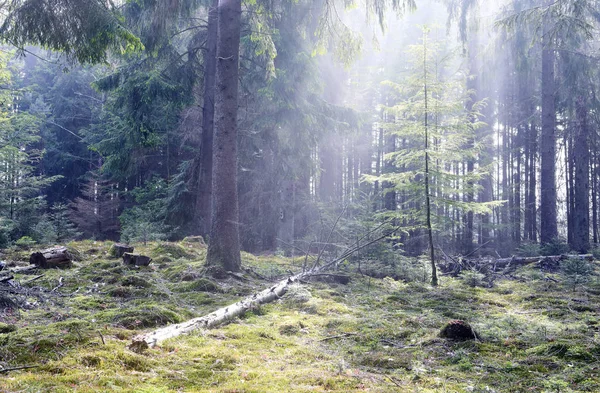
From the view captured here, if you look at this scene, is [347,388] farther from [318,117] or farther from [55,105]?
[55,105]

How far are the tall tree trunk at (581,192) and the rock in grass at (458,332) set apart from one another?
1127 centimetres

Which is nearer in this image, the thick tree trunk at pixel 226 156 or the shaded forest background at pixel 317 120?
the thick tree trunk at pixel 226 156

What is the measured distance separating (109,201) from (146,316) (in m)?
19.8

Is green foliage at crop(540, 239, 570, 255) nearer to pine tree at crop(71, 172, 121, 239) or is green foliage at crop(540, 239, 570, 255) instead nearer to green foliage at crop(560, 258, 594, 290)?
green foliage at crop(560, 258, 594, 290)

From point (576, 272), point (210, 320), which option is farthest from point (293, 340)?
point (576, 272)

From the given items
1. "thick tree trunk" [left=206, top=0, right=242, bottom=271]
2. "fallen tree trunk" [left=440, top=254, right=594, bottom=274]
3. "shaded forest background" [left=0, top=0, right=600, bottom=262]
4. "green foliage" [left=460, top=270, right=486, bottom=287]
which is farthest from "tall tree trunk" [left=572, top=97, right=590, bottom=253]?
"thick tree trunk" [left=206, top=0, right=242, bottom=271]

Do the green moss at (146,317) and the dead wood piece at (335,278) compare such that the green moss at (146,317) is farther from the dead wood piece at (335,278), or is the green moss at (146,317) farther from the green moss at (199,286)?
the dead wood piece at (335,278)

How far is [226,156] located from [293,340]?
4725 millimetres

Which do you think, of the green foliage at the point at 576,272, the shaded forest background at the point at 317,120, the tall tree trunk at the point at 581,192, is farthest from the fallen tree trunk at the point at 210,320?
the tall tree trunk at the point at 581,192

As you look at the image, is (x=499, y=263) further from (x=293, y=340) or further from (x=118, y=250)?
(x=118, y=250)

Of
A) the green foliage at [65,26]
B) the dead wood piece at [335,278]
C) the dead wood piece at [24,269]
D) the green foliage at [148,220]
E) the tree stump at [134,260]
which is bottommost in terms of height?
the dead wood piece at [335,278]

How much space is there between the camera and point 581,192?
1450 cm

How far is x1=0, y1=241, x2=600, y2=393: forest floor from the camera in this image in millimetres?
3129

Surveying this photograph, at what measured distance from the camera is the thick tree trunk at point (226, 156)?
323 inches
